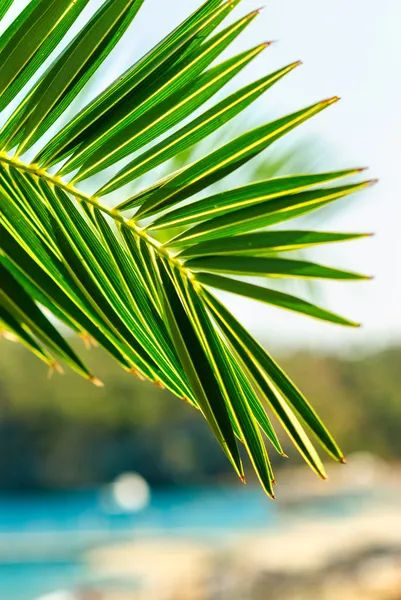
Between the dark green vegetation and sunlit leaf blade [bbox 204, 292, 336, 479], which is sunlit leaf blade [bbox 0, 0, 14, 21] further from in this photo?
the dark green vegetation

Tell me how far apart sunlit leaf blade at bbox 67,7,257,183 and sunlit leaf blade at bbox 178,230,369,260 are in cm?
9

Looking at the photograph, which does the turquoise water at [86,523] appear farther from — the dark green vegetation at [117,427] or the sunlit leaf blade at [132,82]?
the sunlit leaf blade at [132,82]

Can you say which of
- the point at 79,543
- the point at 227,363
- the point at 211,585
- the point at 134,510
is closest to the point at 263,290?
the point at 227,363

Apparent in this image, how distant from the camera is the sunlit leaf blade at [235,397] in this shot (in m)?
0.42

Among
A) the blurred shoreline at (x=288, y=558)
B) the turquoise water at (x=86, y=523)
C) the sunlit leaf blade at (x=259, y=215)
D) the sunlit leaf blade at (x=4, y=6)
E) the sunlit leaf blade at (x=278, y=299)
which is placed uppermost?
the sunlit leaf blade at (x=4, y=6)

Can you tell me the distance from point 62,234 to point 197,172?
0.10 metres

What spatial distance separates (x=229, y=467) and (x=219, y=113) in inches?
511

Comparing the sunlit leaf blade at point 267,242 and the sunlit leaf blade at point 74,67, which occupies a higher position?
the sunlit leaf blade at point 74,67

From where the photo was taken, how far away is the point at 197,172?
454mm

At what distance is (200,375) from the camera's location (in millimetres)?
418

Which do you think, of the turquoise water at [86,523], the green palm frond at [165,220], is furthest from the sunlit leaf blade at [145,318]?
the turquoise water at [86,523]

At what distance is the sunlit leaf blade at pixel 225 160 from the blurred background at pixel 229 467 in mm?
6869

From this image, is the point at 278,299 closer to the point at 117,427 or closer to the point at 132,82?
the point at 132,82

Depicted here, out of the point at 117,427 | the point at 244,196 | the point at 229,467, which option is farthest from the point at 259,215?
the point at 117,427
